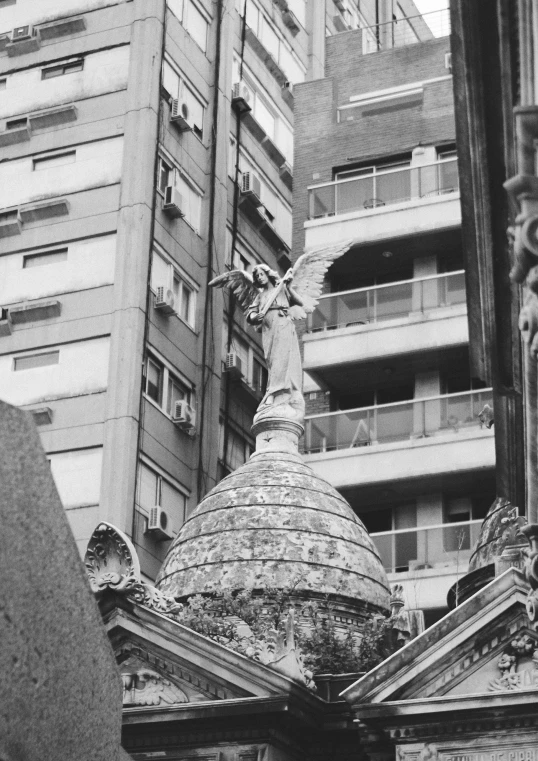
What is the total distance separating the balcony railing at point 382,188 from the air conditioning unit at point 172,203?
13.1ft

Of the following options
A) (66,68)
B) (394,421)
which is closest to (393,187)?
(394,421)

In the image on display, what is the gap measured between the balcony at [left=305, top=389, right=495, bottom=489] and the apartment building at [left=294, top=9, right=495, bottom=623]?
29 mm

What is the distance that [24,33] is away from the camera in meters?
39.6

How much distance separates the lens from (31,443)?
819cm

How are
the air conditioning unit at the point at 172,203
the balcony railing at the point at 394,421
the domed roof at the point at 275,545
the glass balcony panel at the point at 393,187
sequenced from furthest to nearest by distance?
the glass balcony panel at the point at 393,187, the air conditioning unit at the point at 172,203, the balcony railing at the point at 394,421, the domed roof at the point at 275,545

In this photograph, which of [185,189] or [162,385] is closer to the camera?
[162,385]

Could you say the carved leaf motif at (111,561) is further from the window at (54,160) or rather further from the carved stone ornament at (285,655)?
the window at (54,160)

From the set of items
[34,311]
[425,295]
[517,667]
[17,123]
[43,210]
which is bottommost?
[517,667]

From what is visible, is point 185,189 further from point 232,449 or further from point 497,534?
point 497,534

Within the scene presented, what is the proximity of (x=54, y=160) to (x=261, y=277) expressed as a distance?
10.2 m

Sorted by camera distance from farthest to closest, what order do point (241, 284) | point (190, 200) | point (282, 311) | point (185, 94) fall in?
point (185, 94) → point (190, 200) → point (241, 284) → point (282, 311)

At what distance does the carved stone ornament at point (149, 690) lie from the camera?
2134 centimetres

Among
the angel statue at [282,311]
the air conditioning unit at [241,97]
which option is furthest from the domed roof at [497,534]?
the air conditioning unit at [241,97]

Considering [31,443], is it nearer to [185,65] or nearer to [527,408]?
[527,408]
